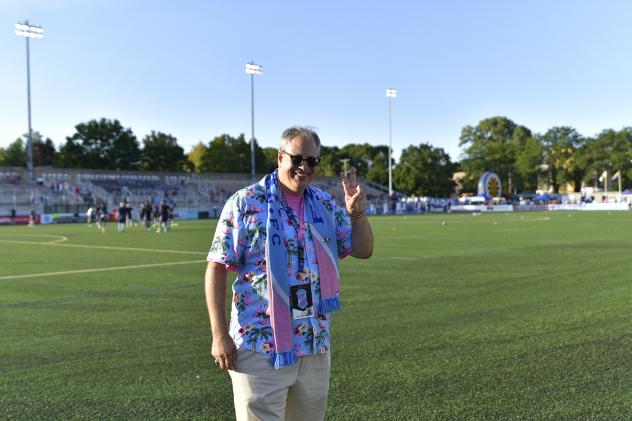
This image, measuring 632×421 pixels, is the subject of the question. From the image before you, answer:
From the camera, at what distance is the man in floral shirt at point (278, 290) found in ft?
10.1

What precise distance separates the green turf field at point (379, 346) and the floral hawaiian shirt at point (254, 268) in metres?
1.94

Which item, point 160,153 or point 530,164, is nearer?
point 160,153

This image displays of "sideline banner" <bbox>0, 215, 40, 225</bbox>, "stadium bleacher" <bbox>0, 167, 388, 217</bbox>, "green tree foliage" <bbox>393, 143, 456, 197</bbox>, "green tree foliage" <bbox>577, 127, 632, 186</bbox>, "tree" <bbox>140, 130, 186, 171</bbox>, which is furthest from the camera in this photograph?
"green tree foliage" <bbox>577, 127, 632, 186</bbox>

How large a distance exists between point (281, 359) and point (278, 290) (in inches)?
13.2

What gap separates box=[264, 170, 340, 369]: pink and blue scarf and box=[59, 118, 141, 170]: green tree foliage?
8840cm

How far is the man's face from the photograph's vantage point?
322 cm

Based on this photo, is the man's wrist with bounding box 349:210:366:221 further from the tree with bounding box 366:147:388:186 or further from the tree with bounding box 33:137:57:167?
the tree with bounding box 366:147:388:186

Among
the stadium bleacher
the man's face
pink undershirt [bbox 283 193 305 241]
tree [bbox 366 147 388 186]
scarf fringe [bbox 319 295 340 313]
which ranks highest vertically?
tree [bbox 366 147 388 186]

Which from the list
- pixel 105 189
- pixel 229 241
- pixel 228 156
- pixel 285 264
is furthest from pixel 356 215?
pixel 228 156

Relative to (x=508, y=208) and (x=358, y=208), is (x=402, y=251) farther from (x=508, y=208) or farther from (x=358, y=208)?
(x=508, y=208)

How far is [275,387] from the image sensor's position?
10.1 ft

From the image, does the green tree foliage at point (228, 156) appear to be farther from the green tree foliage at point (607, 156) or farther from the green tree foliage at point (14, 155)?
the green tree foliage at point (607, 156)

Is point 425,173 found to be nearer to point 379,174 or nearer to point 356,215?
point 379,174

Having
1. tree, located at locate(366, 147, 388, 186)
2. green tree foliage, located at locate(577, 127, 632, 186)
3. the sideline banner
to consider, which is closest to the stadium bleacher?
the sideline banner
